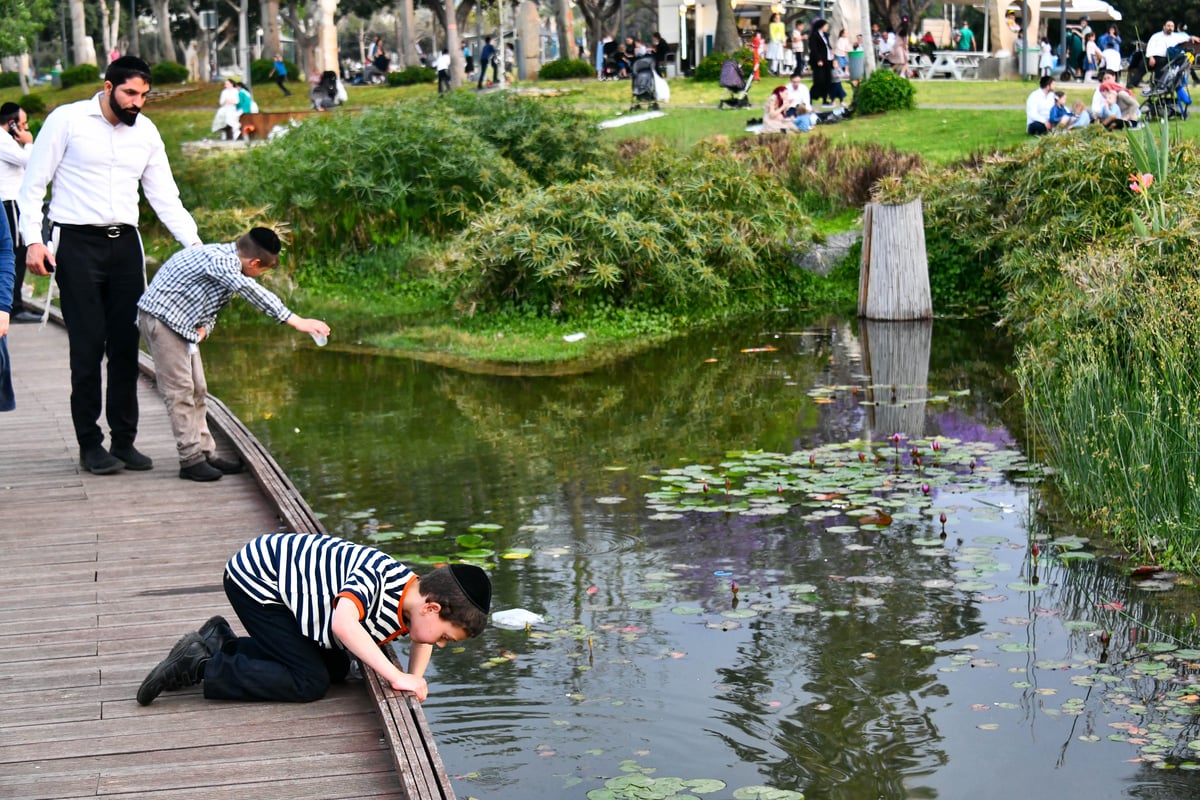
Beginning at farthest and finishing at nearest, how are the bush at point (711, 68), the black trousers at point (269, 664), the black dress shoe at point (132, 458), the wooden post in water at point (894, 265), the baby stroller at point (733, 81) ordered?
the bush at point (711, 68), the baby stroller at point (733, 81), the wooden post in water at point (894, 265), the black dress shoe at point (132, 458), the black trousers at point (269, 664)

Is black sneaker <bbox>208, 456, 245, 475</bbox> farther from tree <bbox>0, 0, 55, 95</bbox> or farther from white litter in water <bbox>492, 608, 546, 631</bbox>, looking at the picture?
tree <bbox>0, 0, 55, 95</bbox>

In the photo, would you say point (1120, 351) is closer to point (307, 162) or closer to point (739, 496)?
point (739, 496)

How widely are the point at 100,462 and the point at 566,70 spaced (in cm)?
3093

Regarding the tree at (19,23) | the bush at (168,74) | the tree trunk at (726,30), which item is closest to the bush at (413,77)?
the bush at (168,74)

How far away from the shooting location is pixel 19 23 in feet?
138

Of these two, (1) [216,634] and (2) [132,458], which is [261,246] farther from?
(1) [216,634]

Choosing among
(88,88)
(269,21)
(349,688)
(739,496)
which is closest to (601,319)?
(739,496)

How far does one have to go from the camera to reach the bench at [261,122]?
27.8 meters

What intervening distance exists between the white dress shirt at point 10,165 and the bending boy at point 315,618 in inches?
325

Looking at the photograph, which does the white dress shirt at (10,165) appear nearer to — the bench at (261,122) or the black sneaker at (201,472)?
the black sneaker at (201,472)

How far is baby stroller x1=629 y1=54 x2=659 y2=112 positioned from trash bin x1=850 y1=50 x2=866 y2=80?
12.9ft

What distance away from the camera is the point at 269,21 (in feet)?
137

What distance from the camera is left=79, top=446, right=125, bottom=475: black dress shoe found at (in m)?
7.22

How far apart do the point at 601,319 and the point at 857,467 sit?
603cm
